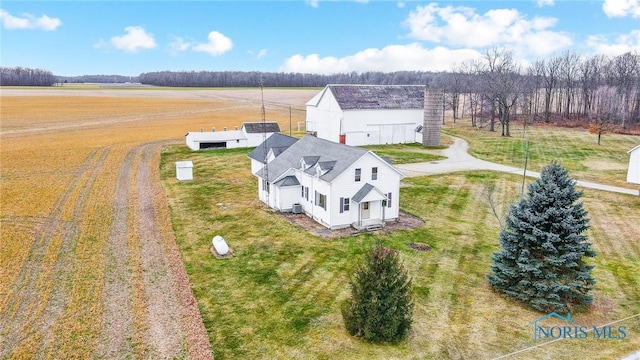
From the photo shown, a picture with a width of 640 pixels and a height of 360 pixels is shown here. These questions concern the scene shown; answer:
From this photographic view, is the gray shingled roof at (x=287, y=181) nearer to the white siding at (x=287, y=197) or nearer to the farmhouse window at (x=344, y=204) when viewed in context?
the white siding at (x=287, y=197)

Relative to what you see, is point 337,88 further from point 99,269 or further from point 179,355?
point 179,355

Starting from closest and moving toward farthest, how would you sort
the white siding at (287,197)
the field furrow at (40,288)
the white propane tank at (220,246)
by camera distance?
the field furrow at (40,288) < the white propane tank at (220,246) < the white siding at (287,197)

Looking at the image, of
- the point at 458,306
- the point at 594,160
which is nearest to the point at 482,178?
the point at 594,160

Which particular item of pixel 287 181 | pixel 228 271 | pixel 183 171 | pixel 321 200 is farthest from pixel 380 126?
pixel 228 271

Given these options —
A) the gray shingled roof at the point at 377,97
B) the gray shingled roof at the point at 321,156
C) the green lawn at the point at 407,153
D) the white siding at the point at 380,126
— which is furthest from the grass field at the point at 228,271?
the gray shingled roof at the point at 377,97

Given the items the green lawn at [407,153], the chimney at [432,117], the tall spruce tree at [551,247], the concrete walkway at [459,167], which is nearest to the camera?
the tall spruce tree at [551,247]

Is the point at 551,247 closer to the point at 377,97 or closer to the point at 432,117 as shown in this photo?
the point at 432,117
